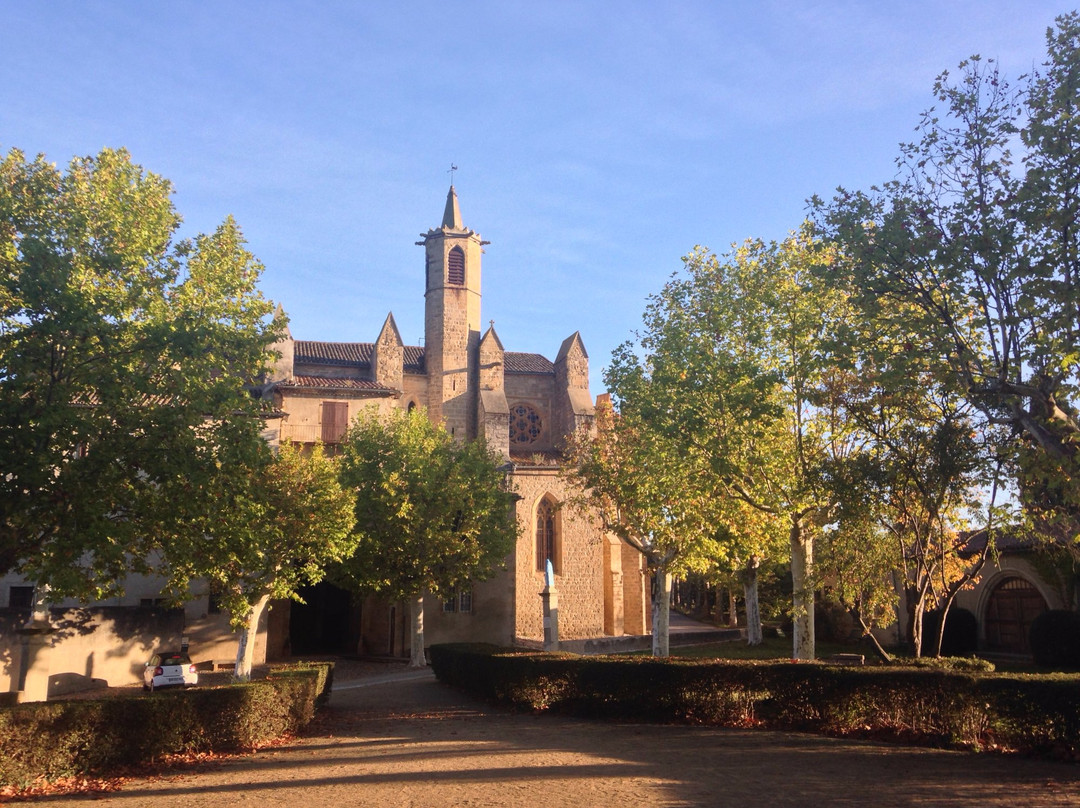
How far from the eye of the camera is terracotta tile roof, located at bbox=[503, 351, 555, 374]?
4700 cm

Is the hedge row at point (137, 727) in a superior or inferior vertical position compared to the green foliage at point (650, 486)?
inferior

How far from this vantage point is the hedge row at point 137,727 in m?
10.4

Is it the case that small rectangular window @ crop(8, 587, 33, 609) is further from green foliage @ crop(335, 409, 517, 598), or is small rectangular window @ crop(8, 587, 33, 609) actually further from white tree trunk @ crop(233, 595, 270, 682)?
green foliage @ crop(335, 409, 517, 598)

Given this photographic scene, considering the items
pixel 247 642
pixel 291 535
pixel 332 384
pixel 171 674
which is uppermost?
pixel 332 384

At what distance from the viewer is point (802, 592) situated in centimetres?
1766

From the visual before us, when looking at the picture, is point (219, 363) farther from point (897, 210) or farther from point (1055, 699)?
point (1055, 699)

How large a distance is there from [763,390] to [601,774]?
9715mm

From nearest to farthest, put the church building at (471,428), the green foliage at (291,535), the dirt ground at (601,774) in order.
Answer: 1. the dirt ground at (601,774)
2. the green foliage at (291,535)
3. the church building at (471,428)

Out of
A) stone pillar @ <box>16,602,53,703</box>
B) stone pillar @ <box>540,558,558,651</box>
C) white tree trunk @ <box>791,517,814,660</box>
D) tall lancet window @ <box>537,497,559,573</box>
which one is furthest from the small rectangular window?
white tree trunk @ <box>791,517,814,660</box>

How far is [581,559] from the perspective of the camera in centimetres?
3978

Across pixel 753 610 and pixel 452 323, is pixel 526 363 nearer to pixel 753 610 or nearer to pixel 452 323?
pixel 452 323

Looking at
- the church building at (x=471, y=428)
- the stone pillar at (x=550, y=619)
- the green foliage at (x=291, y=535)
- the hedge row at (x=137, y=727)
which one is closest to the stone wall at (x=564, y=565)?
the church building at (x=471, y=428)

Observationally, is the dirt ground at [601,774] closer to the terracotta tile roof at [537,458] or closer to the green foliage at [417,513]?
the green foliage at [417,513]

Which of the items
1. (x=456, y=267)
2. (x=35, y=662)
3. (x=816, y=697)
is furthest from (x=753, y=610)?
(x=35, y=662)
